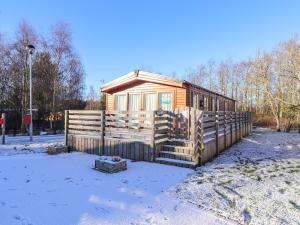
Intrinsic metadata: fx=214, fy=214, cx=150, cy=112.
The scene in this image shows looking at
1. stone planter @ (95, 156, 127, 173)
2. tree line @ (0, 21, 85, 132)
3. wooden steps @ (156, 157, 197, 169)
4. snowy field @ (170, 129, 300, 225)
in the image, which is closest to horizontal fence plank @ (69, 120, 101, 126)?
stone planter @ (95, 156, 127, 173)

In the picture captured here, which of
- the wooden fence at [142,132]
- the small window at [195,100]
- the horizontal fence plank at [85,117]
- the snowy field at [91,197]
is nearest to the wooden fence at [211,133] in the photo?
the wooden fence at [142,132]

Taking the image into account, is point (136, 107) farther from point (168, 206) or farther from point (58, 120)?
point (58, 120)

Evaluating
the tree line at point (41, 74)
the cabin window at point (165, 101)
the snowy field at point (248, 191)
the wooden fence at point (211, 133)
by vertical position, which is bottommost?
the snowy field at point (248, 191)

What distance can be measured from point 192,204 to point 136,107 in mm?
8226

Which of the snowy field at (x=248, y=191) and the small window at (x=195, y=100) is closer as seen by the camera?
the snowy field at (x=248, y=191)

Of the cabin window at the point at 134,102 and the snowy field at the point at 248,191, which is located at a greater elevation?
the cabin window at the point at 134,102

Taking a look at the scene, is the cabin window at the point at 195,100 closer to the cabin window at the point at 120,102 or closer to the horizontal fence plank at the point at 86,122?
the cabin window at the point at 120,102

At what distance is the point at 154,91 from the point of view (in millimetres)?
10609

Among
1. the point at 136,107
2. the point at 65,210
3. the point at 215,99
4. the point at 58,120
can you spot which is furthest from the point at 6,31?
the point at 65,210

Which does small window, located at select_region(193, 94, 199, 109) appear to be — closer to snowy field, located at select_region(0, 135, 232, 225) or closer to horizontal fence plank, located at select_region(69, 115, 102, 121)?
horizontal fence plank, located at select_region(69, 115, 102, 121)

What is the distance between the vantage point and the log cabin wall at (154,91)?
32.3ft

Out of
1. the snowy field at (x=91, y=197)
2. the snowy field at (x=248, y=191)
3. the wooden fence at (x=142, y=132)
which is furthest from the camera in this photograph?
the wooden fence at (x=142, y=132)

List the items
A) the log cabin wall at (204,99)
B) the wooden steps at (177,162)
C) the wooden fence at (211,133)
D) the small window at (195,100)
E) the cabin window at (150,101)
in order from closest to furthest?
the wooden steps at (177,162)
the wooden fence at (211,133)
the log cabin wall at (204,99)
the cabin window at (150,101)
the small window at (195,100)

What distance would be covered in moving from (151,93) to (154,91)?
8.6 inches
